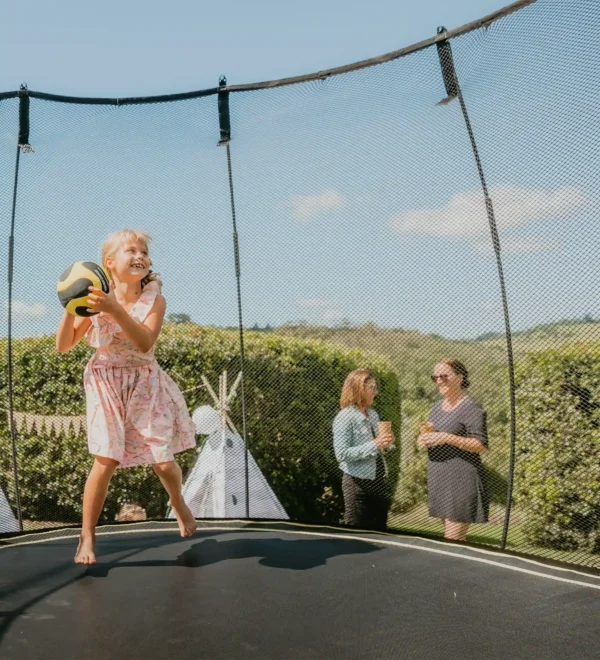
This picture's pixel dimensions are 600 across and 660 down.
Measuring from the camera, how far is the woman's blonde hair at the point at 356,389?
9.04 ft

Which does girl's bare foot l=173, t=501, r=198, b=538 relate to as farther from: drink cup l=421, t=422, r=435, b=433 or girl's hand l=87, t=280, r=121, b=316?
drink cup l=421, t=422, r=435, b=433

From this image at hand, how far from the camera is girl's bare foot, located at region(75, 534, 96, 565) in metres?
2.18

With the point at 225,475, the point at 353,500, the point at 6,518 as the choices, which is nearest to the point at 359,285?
the point at 353,500

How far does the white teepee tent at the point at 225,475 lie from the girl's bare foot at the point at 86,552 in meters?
0.94

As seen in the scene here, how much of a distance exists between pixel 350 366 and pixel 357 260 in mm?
445

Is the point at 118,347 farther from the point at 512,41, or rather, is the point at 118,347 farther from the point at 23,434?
the point at 512,41

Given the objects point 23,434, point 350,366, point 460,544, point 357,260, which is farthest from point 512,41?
point 23,434

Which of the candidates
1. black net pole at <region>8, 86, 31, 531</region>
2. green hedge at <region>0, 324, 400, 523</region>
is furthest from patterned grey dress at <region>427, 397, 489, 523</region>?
black net pole at <region>8, 86, 31, 531</region>

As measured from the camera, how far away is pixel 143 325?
2184 millimetres

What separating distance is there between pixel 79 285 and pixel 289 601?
1.01m

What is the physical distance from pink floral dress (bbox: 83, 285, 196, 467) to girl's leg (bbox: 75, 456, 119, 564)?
0.05m

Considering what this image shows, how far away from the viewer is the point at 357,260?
2.72 m

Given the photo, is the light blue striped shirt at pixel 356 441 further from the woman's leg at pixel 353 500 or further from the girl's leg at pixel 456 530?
the girl's leg at pixel 456 530

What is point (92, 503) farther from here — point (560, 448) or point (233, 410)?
point (560, 448)
